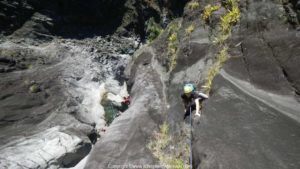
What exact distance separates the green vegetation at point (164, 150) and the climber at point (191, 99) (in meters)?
1.30

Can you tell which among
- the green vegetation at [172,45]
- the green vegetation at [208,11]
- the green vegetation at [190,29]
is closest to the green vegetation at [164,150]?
the green vegetation at [172,45]

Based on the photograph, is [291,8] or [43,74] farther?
[43,74]

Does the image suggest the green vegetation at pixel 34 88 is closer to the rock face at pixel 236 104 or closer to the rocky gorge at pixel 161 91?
the rocky gorge at pixel 161 91

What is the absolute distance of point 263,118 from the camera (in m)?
10.4

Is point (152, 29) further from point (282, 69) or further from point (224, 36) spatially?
point (282, 69)

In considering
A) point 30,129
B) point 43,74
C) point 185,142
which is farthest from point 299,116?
A: point 43,74

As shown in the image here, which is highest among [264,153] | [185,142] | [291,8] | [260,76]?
[291,8]

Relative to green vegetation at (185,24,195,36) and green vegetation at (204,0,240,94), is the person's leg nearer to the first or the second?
green vegetation at (204,0,240,94)

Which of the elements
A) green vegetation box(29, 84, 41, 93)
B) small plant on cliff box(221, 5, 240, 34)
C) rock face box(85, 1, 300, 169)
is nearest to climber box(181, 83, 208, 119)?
rock face box(85, 1, 300, 169)

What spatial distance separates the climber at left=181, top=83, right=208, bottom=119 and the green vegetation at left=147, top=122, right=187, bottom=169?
1.30m

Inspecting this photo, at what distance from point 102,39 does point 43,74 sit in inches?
338

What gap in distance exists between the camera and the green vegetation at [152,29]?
97.0 feet

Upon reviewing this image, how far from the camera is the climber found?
12.4m

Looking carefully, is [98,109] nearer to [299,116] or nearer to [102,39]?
[102,39]
